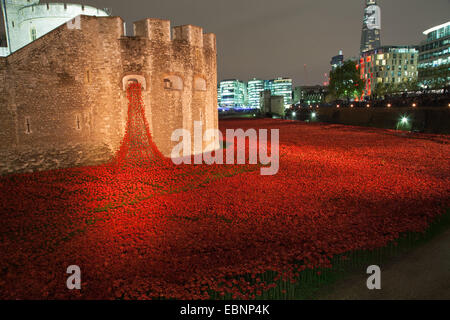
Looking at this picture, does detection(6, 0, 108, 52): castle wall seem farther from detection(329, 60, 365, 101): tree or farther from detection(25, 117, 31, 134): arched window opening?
detection(329, 60, 365, 101): tree

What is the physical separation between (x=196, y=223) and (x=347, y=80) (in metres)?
76.3

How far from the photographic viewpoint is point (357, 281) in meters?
6.14

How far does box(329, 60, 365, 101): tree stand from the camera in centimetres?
7381

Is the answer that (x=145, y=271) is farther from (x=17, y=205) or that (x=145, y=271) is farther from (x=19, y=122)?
(x=19, y=122)

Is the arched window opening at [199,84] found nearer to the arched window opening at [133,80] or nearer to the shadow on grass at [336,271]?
the arched window opening at [133,80]

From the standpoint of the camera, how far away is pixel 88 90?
16516mm

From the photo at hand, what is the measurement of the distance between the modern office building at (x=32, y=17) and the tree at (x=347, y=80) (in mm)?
65865

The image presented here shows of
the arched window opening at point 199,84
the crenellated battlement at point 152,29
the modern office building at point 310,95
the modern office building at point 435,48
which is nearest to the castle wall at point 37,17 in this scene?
the crenellated battlement at point 152,29

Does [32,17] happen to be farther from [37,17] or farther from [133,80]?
[133,80]

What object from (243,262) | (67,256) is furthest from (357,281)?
(67,256)

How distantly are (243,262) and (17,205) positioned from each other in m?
8.88

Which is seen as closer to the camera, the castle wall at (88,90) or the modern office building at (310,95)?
the castle wall at (88,90)

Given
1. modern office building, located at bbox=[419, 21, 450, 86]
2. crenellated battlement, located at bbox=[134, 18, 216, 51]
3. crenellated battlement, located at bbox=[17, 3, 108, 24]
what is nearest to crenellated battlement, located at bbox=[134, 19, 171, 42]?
crenellated battlement, located at bbox=[134, 18, 216, 51]

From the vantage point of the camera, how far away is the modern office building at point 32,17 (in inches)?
867
